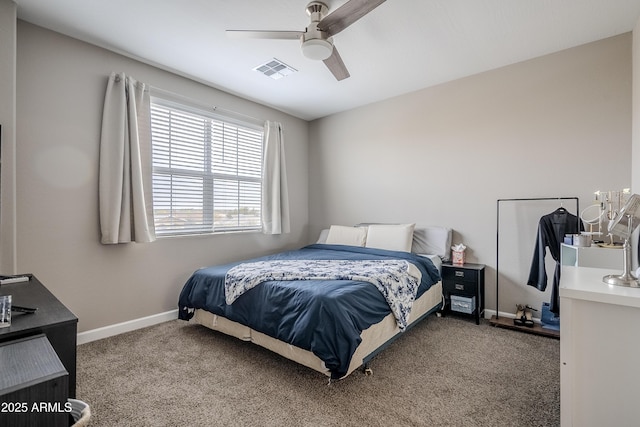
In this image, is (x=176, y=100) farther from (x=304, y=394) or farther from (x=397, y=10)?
(x=304, y=394)

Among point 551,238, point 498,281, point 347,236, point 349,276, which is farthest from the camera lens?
point 347,236

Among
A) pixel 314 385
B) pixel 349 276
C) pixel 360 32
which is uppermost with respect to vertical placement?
pixel 360 32

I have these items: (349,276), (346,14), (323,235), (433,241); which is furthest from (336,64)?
(323,235)

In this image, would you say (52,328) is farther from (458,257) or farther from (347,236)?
(458,257)

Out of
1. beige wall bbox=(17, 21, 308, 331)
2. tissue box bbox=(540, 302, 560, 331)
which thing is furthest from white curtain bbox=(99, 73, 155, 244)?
tissue box bbox=(540, 302, 560, 331)

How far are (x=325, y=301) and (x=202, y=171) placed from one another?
92.2 inches

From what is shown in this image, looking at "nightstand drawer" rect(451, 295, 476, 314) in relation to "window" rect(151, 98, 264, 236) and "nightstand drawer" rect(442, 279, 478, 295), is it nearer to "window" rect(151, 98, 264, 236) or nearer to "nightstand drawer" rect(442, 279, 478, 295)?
"nightstand drawer" rect(442, 279, 478, 295)

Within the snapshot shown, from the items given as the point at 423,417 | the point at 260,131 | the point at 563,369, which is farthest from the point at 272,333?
the point at 260,131

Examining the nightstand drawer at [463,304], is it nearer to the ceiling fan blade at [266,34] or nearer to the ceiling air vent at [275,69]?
the ceiling fan blade at [266,34]

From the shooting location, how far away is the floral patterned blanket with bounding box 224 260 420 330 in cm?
225

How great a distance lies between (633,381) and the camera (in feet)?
3.75

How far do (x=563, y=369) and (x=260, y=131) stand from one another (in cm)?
381

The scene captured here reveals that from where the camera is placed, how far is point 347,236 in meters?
3.85

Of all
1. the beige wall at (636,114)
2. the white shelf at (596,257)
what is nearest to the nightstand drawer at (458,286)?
the white shelf at (596,257)
